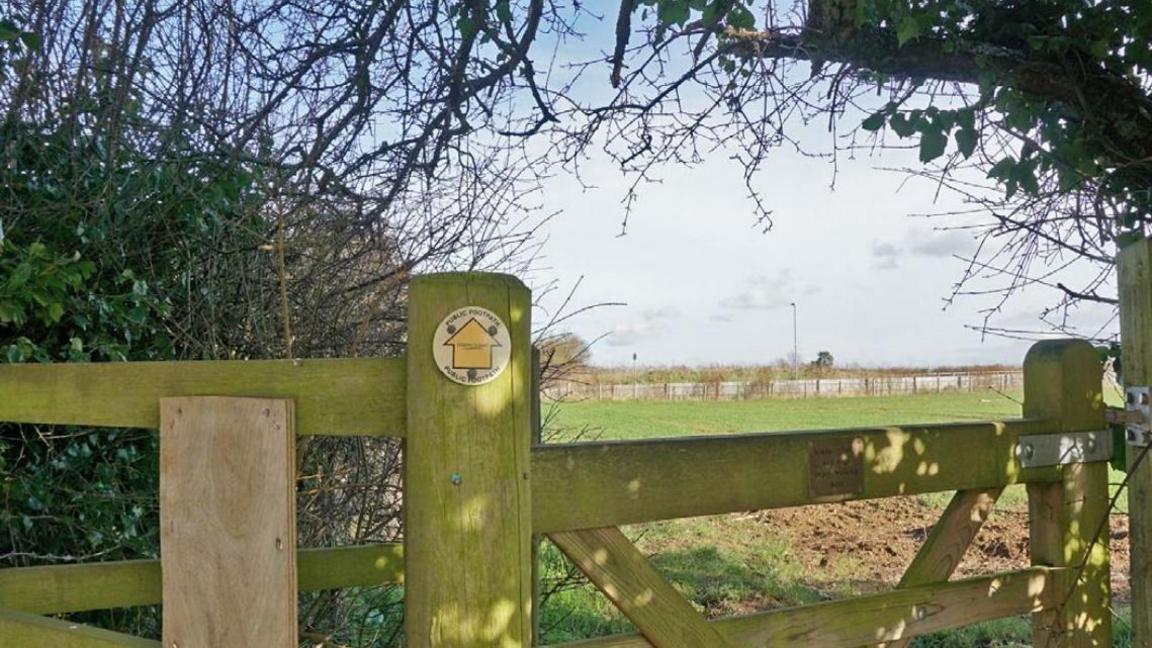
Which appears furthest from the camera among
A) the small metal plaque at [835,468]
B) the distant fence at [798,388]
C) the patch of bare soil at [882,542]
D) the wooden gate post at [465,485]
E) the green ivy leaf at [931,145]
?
the distant fence at [798,388]

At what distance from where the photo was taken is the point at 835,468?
199 cm

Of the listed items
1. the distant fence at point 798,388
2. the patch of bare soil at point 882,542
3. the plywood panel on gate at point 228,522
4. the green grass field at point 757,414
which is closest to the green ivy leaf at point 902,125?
the plywood panel on gate at point 228,522

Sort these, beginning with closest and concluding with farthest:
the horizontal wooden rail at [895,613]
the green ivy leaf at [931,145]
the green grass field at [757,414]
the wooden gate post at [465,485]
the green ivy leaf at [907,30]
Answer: the wooden gate post at [465,485] → the horizontal wooden rail at [895,613] → the green ivy leaf at [907,30] → the green ivy leaf at [931,145] → the green grass field at [757,414]

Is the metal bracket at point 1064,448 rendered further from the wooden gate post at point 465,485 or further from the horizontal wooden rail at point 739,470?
the wooden gate post at point 465,485

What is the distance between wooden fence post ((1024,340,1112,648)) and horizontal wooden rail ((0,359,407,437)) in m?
1.75

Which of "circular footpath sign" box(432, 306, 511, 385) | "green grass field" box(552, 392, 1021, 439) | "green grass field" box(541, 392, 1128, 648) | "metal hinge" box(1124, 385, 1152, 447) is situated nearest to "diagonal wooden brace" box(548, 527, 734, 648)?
"circular footpath sign" box(432, 306, 511, 385)

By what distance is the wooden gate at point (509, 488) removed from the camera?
149cm

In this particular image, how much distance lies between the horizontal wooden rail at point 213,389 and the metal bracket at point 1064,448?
1625mm

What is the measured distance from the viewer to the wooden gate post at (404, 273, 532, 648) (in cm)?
147

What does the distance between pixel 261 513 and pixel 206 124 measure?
2.82m

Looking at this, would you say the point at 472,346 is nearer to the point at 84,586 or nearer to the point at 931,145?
the point at 84,586

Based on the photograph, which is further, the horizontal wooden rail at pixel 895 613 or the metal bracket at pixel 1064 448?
the metal bracket at pixel 1064 448

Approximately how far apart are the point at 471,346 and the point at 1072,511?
69.2 inches

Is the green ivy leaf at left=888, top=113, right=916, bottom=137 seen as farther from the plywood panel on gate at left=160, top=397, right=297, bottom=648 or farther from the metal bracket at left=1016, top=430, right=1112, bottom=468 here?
the plywood panel on gate at left=160, top=397, right=297, bottom=648
